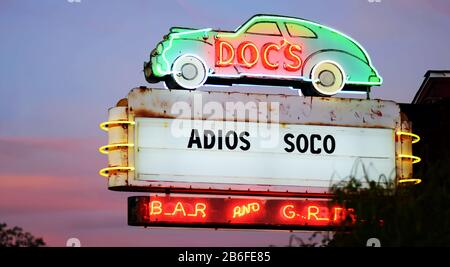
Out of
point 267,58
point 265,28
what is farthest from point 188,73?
point 265,28

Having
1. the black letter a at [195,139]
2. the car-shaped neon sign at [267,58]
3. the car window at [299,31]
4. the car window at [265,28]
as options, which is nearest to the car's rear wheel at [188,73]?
the car-shaped neon sign at [267,58]

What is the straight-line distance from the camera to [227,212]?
1167 inches

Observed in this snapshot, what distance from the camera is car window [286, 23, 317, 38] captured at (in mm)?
31031

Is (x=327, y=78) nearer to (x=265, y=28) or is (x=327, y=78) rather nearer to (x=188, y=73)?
(x=265, y=28)

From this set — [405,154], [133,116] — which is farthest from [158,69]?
[405,154]

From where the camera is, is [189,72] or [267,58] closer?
[189,72]

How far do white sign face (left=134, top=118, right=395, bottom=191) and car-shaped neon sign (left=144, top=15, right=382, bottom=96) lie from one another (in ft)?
3.92

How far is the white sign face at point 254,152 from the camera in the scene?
96.6 feet

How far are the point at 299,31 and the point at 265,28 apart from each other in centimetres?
101

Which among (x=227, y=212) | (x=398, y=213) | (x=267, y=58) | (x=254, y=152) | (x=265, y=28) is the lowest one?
(x=398, y=213)

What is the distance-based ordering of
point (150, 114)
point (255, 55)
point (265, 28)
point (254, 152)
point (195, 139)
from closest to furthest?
1. point (150, 114)
2. point (195, 139)
3. point (254, 152)
4. point (255, 55)
5. point (265, 28)
